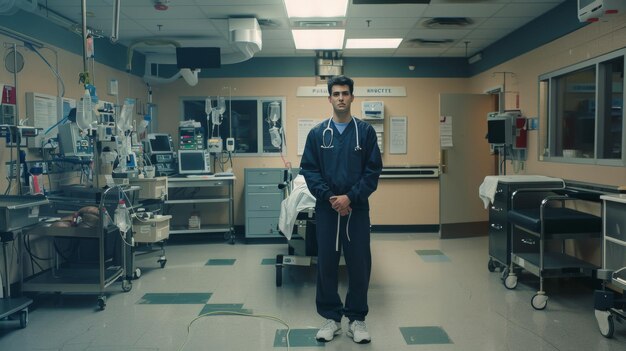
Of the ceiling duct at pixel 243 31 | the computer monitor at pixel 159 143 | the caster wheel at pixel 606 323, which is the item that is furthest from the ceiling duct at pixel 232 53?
the caster wheel at pixel 606 323

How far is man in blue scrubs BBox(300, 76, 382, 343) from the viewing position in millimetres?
3203

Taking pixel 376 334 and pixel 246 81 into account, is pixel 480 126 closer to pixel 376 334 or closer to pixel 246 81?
pixel 246 81

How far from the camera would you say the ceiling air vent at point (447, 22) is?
5.43 meters

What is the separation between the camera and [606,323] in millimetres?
3266

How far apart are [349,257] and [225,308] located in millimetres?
1239

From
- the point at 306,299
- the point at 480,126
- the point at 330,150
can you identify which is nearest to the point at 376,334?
the point at 306,299

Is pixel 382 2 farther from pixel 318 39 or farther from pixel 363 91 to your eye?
pixel 363 91

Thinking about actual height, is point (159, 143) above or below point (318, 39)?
below

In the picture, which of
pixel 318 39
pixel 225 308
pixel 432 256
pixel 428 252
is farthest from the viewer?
pixel 318 39

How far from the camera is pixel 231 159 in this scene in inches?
294

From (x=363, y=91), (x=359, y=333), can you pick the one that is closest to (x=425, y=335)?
(x=359, y=333)

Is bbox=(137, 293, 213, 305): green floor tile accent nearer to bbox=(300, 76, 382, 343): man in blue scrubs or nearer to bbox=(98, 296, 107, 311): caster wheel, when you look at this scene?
bbox=(98, 296, 107, 311): caster wheel

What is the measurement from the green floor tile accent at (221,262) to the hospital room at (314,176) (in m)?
0.02


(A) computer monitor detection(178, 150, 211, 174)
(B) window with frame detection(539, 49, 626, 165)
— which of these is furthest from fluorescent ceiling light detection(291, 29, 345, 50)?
(B) window with frame detection(539, 49, 626, 165)
